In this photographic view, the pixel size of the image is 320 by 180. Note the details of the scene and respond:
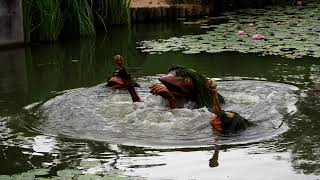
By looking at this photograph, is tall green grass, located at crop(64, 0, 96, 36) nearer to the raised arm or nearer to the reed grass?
the reed grass

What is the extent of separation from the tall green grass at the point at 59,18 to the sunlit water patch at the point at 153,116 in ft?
14.0

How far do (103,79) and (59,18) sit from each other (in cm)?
351

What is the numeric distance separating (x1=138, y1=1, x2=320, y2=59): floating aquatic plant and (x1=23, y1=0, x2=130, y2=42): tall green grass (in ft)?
4.35

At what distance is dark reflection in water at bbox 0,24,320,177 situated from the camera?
4.51 metres

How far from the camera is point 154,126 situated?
5227 millimetres

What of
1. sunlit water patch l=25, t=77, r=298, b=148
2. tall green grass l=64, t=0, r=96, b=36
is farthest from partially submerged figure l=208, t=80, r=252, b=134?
tall green grass l=64, t=0, r=96, b=36

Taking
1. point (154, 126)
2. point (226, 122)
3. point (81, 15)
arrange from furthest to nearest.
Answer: point (81, 15) → point (154, 126) → point (226, 122)

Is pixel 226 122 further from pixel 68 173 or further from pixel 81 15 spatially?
pixel 81 15

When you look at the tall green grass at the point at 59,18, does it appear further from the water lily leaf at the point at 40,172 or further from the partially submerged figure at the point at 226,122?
the water lily leaf at the point at 40,172

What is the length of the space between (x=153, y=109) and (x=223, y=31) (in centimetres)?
595

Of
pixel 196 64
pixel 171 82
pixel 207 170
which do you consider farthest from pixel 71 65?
pixel 207 170

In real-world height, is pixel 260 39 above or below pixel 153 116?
above

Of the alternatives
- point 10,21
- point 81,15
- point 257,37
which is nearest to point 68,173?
point 257,37

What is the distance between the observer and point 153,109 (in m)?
5.67
